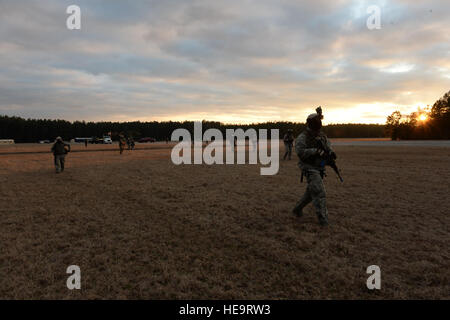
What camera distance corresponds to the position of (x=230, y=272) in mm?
3678

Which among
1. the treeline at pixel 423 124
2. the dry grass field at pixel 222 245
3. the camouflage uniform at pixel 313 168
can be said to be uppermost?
the treeline at pixel 423 124

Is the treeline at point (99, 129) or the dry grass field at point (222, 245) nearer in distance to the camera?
the dry grass field at point (222, 245)

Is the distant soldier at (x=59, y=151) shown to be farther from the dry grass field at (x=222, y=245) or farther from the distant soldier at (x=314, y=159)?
the distant soldier at (x=314, y=159)

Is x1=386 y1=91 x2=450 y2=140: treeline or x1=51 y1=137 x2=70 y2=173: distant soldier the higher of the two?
x1=386 y1=91 x2=450 y2=140: treeline

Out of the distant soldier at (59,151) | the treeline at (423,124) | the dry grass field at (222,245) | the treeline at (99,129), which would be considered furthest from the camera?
the treeline at (99,129)

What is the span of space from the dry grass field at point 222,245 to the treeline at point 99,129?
76.7 metres

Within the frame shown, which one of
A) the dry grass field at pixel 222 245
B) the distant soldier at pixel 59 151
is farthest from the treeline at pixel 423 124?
the distant soldier at pixel 59 151

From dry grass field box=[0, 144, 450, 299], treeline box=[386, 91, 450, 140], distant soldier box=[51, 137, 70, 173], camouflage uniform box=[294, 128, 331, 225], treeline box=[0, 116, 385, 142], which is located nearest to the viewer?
dry grass field box=[0, 144, 450, 299]

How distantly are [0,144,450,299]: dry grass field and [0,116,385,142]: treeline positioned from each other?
7670cm

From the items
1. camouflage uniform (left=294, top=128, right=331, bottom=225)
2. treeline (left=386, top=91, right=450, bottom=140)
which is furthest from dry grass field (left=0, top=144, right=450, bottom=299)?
treeline (left=386, top=91, right=450, bottom=140)

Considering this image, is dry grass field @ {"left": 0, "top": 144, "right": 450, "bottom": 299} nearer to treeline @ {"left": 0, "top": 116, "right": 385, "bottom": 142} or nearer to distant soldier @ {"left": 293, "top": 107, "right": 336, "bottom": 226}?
distant soldier @ {"left": 293, "top": 107, "right": 336, "bottom": 226}

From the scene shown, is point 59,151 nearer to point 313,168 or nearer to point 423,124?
point 313,168

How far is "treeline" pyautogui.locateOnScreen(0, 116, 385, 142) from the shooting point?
88062mm

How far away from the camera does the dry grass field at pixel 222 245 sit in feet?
10.8
